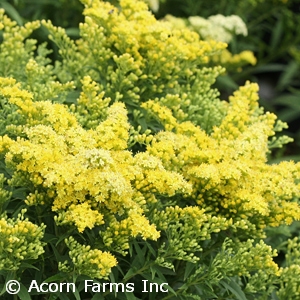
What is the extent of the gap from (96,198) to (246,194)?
33.6 inches

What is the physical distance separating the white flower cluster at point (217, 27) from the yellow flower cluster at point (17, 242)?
271 centimetres

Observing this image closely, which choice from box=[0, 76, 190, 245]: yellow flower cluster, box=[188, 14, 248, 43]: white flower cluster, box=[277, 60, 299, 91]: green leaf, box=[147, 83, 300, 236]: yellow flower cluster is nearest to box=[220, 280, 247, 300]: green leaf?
box=[147, 83, 300, 236]: yellow flower cluster

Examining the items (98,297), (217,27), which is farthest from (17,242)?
(217,27)

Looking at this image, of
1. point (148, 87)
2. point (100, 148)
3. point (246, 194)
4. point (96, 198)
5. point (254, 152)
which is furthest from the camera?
point (148, 87)

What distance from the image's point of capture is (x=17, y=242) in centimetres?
265

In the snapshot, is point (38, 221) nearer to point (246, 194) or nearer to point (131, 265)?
point (131, 265)

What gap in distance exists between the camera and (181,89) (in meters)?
3.93

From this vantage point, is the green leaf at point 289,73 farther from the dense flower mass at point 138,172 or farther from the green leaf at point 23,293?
the green leaf at point 23,293

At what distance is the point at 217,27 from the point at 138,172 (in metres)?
2.47

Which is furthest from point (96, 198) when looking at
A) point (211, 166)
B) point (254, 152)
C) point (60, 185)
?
point (254, 152)

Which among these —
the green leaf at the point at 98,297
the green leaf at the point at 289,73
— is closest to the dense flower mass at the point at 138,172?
the green leaf at the point at 98,297

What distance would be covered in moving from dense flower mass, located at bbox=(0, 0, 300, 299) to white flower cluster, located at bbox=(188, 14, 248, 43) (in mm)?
984

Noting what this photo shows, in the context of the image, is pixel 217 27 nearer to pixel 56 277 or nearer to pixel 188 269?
pixel 188 269

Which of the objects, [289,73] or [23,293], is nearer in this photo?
[23,293]
